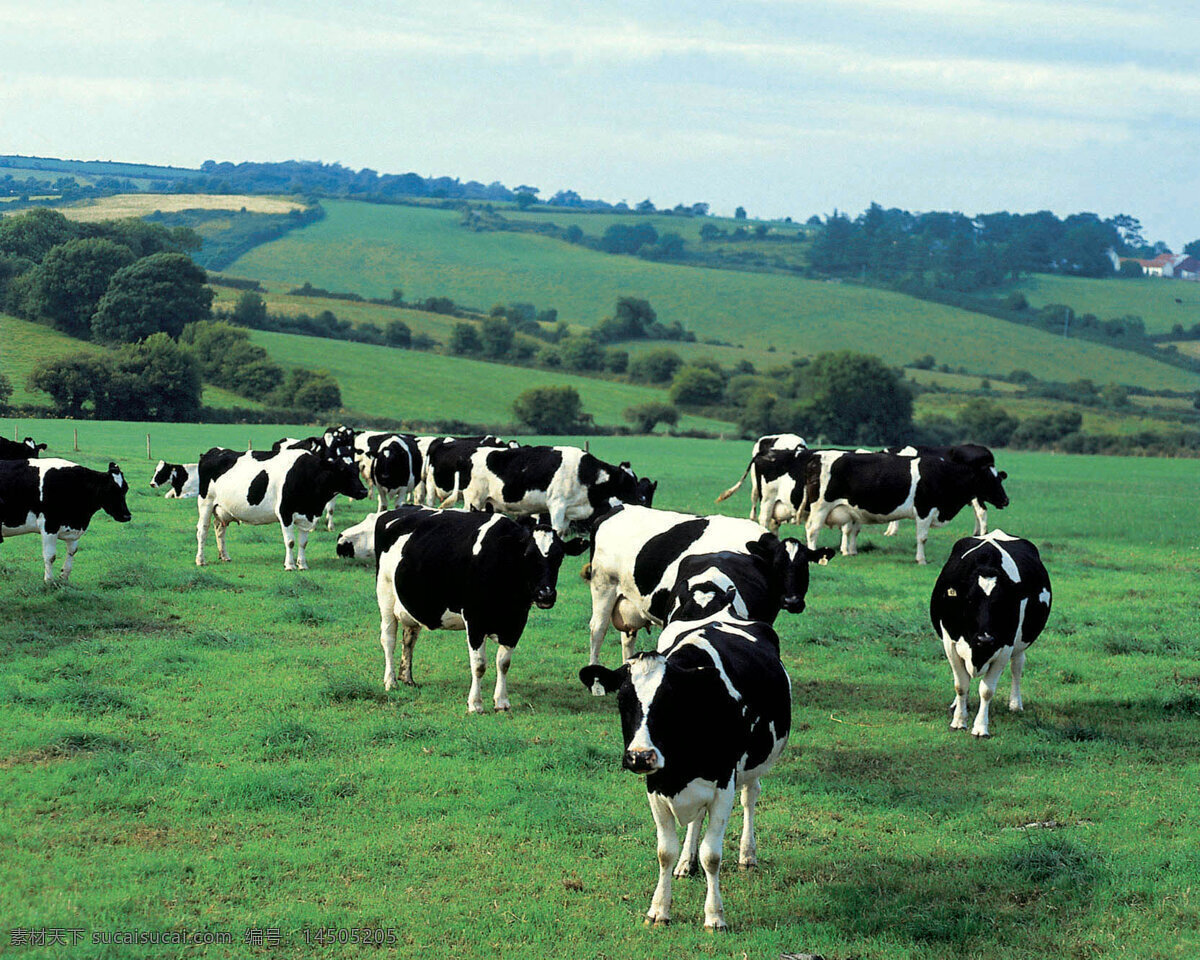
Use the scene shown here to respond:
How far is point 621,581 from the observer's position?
41.5 feet

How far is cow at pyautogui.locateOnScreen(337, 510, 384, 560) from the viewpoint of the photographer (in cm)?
1858

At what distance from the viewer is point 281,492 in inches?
786

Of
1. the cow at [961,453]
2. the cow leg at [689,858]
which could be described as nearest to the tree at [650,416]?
the cow at [961,453]

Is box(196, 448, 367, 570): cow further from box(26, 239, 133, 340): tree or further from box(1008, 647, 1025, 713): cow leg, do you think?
box(26, 239, 133, 340): tree

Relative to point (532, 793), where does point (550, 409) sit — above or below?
below

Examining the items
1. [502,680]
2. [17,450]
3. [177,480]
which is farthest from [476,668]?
[177,480]

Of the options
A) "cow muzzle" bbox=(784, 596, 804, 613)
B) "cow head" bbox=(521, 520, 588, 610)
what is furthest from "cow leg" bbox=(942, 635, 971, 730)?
"cow head" bbox=(521, 520, 588, 610)

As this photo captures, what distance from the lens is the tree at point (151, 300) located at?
74.0m

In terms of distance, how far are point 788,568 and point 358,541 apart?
10.3m

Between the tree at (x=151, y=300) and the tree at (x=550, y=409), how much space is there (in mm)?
23249

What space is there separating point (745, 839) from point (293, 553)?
14.1 metres

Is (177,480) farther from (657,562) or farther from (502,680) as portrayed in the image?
(657,562)

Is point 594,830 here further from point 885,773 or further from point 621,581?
point 621,581

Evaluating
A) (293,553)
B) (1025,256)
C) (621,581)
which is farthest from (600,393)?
(1025,256)
